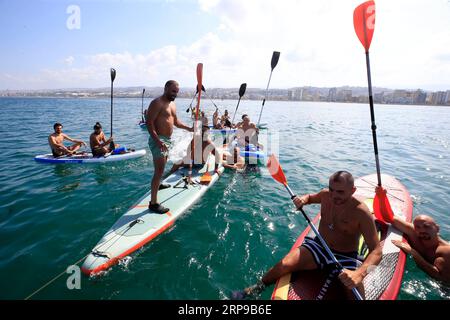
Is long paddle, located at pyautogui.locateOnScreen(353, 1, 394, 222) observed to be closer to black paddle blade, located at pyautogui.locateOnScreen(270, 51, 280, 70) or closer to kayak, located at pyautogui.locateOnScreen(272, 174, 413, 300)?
kayak, located at pyautogui.locateOnScreen(272, 174, 413, 300)

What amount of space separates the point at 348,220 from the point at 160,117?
4.10 m

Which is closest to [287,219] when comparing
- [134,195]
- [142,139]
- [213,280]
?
[213,280]

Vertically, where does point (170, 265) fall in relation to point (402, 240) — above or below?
below

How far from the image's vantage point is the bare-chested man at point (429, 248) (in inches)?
152

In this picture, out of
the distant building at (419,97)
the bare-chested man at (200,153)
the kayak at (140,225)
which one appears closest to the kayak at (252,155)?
the bare-chested man at (200,153)

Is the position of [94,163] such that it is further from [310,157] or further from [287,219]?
[310,157]

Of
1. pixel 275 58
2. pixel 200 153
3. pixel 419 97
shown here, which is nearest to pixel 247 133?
pixel 200 153

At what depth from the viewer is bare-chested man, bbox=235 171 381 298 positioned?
301 centimetres

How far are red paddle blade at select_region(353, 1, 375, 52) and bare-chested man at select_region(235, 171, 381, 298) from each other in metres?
3.20

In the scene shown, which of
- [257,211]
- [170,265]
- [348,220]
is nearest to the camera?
[348,220]

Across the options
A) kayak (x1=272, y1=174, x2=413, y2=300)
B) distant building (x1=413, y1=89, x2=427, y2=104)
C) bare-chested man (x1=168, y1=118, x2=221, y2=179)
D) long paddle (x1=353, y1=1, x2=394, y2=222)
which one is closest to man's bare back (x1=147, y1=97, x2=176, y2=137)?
bare-chested man (x1=168, y1=118, x2=221, y2=179)

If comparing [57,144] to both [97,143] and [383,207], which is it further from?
[383,207]

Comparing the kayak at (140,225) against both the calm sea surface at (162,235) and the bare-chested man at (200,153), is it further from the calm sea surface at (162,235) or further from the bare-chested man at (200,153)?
the bare-chested man at (200,153)

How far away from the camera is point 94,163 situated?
10.4m
